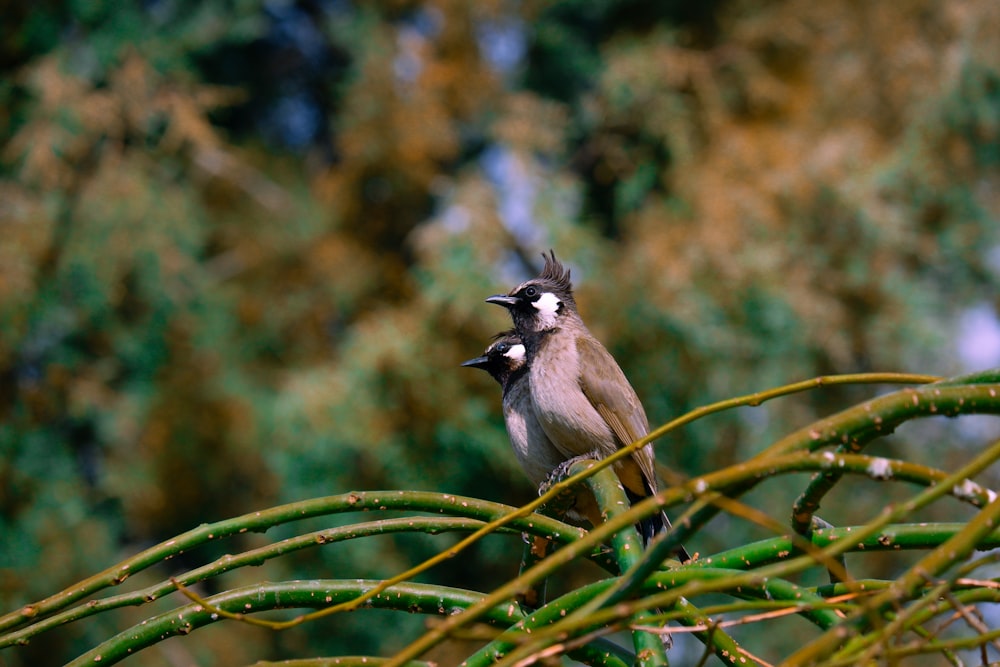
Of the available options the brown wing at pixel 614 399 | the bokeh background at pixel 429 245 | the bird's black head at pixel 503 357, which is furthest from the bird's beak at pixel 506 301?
the bokeh background at pixel 429 245

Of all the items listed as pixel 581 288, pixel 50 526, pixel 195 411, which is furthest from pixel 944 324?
pixel 50 526

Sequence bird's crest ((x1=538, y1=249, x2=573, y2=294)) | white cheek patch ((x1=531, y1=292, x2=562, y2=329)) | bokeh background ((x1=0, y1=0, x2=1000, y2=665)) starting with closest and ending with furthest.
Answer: white cheek patch ((x1=531, y1=292, x2=562, y2=329)) < bird's crest ((x1=538, y1=249, x2=573, y2=294)) < bokeh background ((x1=0, y1=0, x2=1000, y2=665))

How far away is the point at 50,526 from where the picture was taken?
5270mm

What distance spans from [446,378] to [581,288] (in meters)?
0.80

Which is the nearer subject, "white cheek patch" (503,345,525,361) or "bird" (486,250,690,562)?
"bird" (486,250,690,562)

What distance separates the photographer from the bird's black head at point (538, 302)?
3332mm

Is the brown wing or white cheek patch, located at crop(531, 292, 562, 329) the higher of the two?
white cheek patch, located at crop(531, 292, 562, 329)

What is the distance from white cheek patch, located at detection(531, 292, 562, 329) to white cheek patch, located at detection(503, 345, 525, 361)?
0.42 feet

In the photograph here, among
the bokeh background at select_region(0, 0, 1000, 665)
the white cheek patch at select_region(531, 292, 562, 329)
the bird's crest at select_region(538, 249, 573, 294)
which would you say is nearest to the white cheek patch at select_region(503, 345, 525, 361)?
the white cheek patch at select_region(531, 292, 562, 329)

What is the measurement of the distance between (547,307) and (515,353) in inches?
7.1

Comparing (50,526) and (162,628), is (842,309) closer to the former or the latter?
(50,526)

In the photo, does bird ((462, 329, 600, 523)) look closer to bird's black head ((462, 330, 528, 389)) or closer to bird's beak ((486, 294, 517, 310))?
bird's black head ((462, 330, 528, 389))

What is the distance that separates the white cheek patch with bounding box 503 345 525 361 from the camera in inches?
133

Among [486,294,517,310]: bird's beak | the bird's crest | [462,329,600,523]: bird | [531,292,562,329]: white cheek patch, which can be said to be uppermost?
the bird's crest
